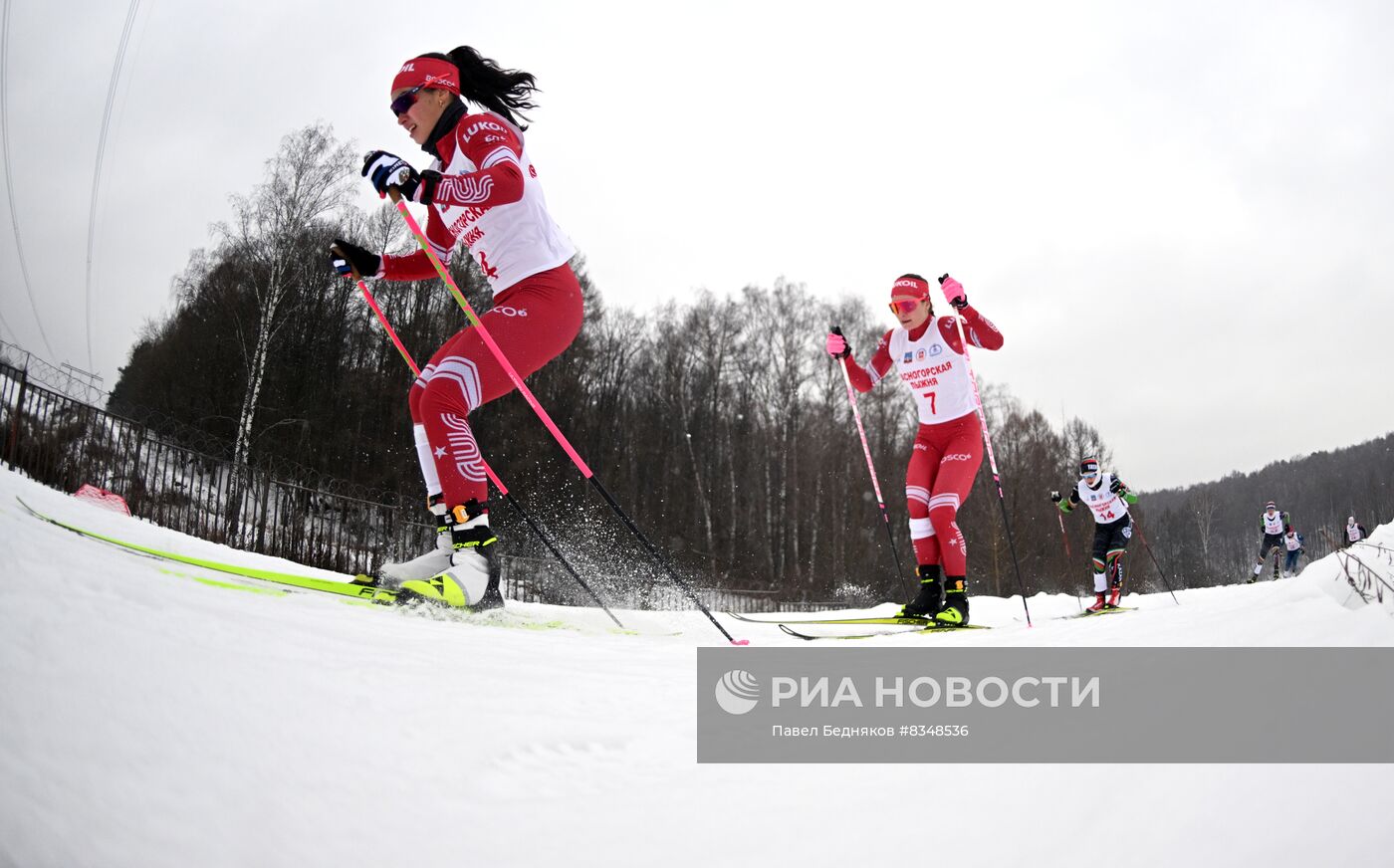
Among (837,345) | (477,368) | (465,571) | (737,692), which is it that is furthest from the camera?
(837,345)

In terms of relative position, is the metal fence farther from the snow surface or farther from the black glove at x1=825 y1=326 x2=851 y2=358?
the snow surface

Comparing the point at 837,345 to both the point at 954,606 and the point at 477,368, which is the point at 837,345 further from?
the point at 477,368

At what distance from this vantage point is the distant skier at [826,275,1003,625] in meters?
4.08

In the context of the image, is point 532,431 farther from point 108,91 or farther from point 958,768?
point 958,768

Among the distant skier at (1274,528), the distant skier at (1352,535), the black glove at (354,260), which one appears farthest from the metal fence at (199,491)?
the distant skier at (1274,528)

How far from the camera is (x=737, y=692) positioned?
4.14ft

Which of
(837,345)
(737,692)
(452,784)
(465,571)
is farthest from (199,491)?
(452,784)

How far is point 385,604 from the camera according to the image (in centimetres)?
224

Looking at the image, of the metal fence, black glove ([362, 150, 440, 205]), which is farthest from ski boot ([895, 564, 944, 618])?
black glove ([362, 150, 440, 205])

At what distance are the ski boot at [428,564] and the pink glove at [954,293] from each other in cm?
337

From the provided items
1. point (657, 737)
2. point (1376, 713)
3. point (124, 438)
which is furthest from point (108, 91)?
point (1376, 713)

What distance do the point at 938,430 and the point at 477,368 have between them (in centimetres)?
307

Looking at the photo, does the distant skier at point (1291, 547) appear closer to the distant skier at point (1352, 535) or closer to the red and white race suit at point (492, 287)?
the distant skier at point (1352, 535)

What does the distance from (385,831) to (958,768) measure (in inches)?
27.1
